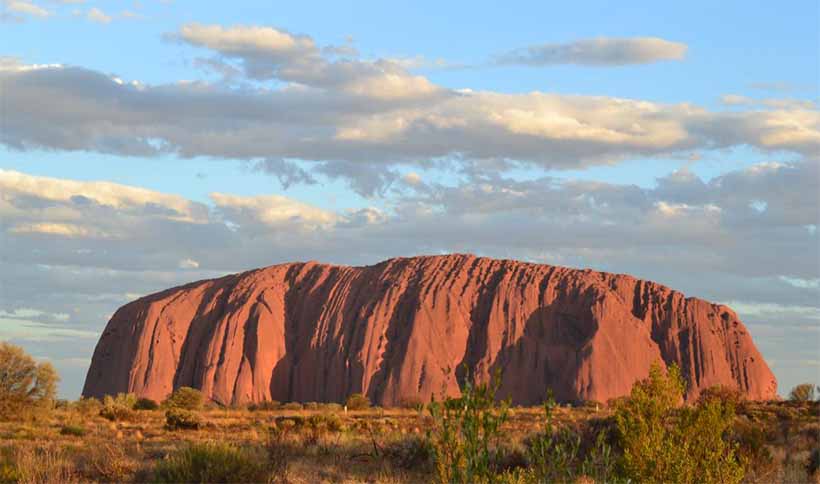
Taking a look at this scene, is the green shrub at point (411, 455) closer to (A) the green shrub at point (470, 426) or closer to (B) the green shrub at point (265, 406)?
(A) the green shrub at point (470, 426)

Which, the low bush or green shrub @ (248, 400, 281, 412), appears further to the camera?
green shrub @ (248, 400, 281, 412)

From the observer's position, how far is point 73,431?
2961 cm

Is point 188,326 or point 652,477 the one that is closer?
point 652,477

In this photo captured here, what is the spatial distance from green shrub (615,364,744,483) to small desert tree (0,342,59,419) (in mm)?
30495

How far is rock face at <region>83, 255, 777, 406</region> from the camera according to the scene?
241 ft

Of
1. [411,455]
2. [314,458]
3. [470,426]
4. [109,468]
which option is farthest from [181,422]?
[470,426]

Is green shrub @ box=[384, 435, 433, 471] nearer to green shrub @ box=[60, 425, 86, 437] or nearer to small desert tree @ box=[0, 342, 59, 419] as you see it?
green shrub @ box=[60, 425, 86, 437]

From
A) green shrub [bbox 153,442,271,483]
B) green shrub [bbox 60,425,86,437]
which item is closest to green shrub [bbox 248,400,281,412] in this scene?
green shrub [bbox 60,425,86,437]

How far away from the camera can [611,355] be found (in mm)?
74625

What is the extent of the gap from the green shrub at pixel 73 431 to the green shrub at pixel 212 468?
49.5 feet

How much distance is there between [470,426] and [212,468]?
359 inches

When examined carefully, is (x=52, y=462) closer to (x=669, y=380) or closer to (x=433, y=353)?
(x=669, y=380)

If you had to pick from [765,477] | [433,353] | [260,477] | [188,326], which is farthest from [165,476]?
[188,326]

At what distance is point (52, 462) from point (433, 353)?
5919 centimetres
